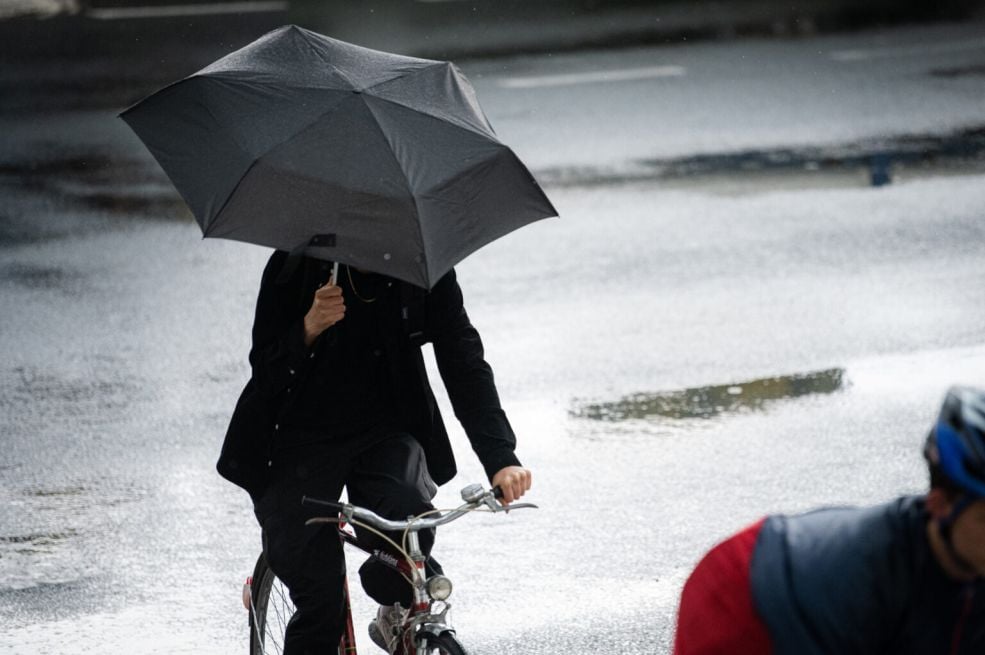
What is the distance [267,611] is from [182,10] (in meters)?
11.8

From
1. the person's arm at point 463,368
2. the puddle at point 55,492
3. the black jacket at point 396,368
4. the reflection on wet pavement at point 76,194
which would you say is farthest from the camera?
the reflection on wet pavement at point 76,194

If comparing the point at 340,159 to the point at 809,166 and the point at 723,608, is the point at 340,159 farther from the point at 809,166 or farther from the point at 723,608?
the point at 809,166

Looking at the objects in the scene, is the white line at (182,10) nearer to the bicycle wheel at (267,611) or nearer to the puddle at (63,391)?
the puddle at (63,391)

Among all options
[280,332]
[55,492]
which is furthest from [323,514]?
[55,492]

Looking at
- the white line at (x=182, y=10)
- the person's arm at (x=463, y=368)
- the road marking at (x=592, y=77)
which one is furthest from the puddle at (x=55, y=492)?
the white line at (x=182, y=10)

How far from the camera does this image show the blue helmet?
85.2 inches

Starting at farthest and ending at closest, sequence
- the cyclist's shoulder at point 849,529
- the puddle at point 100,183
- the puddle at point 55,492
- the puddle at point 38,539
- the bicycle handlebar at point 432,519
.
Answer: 1. the puddle at point 100,183
2. the puddle at point 55,492
3. the puddle at point 38,539
4. the bicycle handlebar at point 432,519
5. the cyclist's shoulder at point 849,529

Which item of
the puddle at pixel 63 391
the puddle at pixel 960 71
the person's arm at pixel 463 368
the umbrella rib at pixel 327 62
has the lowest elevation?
the puddle at pixel 63 391

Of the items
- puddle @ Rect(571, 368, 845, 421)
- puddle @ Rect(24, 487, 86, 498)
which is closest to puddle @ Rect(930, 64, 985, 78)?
puddle @ Rect(571, 368, 845, 421)

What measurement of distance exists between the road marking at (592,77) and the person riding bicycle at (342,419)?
29.5 ft

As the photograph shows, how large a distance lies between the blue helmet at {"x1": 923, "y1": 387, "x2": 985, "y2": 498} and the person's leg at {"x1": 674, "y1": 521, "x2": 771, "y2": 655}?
0.34 metres

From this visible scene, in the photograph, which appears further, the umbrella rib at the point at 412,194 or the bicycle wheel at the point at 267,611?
the bicycle wheel at the point at 267,611

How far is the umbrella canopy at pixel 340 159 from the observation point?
372 centimetres

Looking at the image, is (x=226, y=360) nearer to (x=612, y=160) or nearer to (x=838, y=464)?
(x=838, y=464)
